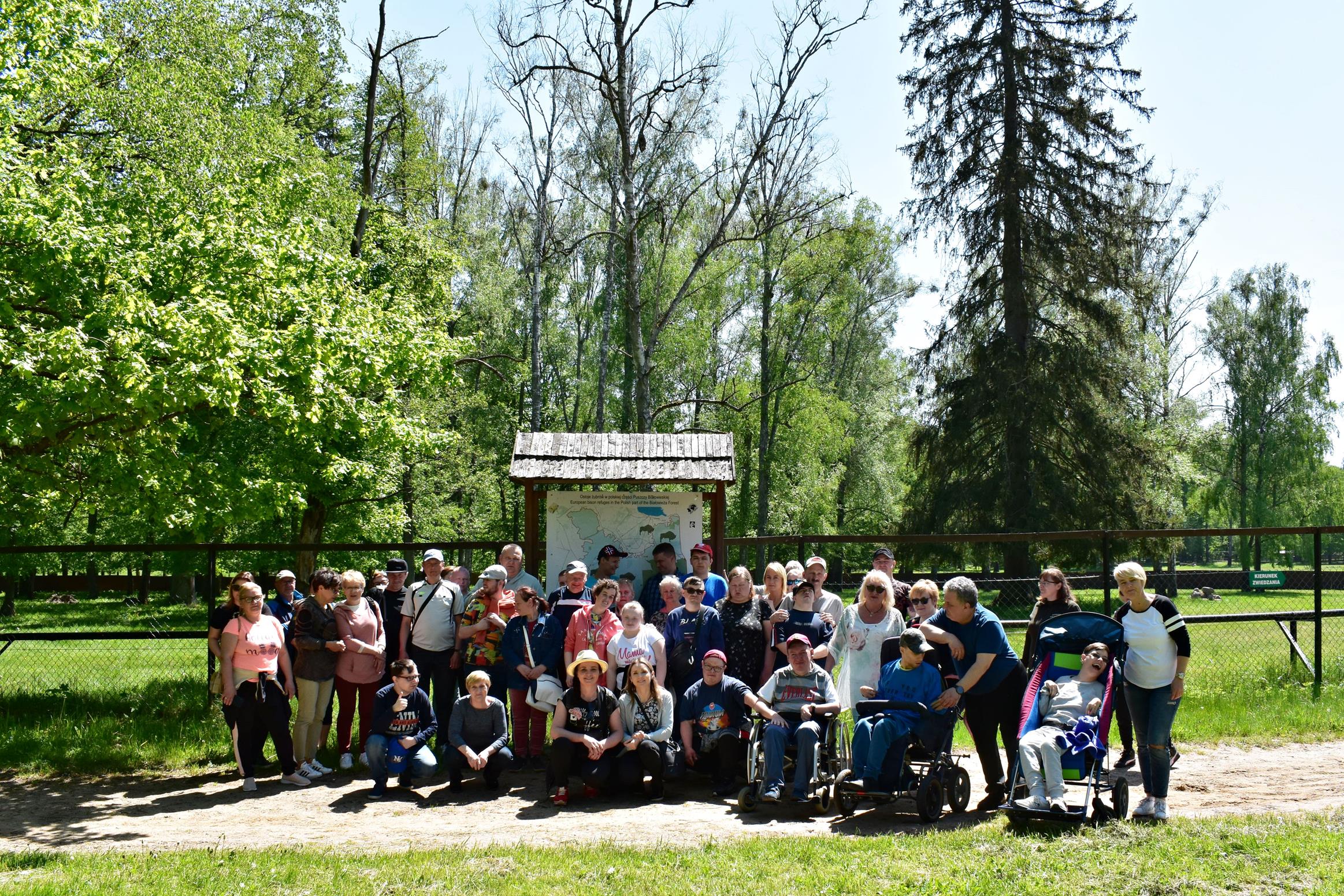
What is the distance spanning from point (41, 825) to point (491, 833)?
3.14m

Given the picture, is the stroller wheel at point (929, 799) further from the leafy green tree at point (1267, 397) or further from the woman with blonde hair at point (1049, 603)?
the leafy green tree at point (1267, 397)

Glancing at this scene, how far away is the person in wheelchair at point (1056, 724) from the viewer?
593cm

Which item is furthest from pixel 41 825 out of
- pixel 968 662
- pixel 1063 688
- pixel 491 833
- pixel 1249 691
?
pixel 1249 691

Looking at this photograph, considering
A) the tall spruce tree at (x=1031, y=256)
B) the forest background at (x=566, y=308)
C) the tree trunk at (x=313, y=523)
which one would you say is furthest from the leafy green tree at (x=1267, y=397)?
the tree trunk at (x=313, y=523)

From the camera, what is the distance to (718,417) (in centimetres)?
3412

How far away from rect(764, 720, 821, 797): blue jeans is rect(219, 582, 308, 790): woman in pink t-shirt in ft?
12.2

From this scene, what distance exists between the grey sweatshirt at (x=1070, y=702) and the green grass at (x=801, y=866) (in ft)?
2.16

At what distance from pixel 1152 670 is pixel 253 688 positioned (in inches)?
255

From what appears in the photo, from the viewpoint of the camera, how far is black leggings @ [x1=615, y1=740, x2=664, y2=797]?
7.25m

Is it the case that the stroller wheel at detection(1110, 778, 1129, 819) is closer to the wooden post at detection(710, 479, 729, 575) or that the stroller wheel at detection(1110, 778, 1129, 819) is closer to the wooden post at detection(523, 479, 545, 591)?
the wooden post at detection(710, 479, 729, 575)

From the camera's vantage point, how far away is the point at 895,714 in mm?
6656

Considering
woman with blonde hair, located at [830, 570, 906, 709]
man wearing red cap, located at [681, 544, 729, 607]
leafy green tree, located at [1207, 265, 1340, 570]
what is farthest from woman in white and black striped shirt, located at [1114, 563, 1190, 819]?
leafy green tree, located at [1207, 265, 1340, 570]

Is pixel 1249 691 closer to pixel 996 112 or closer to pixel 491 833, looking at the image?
pixel 491 833

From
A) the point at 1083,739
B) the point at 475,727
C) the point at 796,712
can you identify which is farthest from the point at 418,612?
the point at 1083,739
